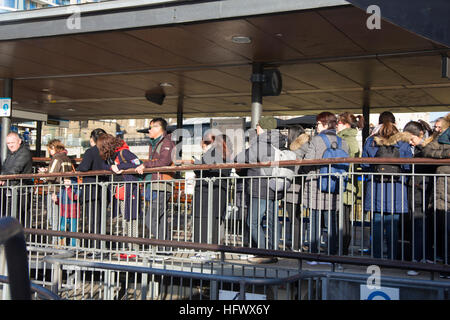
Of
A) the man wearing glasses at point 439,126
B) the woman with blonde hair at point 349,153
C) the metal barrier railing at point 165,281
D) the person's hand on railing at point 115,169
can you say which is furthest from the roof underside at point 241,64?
the metal barrier railing at point 165,281

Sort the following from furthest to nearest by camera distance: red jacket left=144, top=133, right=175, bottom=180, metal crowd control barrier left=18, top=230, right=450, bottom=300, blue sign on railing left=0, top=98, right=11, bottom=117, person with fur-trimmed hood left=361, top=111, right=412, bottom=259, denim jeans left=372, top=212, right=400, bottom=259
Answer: blue sign on railing left=0, top=98, right=11, bottom=117 → red jacket left=144, top=133, right=175, bottom=180 → denim jeans left=372, top=212, right=400, bottom=259 → person with fur-trimmed hood left=361, top=111, right=412, bottom=259 → metal crowd control barrier left=18, top=230, right=450, bottom=300

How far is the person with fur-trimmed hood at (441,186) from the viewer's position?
18.6ft

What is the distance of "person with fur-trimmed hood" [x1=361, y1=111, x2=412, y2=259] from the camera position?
5777 millimetres

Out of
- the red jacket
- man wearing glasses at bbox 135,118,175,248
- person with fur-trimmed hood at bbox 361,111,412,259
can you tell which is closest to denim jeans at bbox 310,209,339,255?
person with fur-trimmed hood at bbox 361,111,412,259

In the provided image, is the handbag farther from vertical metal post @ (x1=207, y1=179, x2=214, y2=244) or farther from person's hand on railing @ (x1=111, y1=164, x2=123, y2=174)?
vertical metal post @ (x1=207, y1=179, x2=214, y2=244)

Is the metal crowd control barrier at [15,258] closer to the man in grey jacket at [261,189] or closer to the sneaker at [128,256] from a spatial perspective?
the man in grey jacket at [261,189]

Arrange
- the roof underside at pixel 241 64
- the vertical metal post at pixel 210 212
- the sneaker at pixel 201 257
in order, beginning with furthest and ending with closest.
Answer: the roof underside at pixel 241 64 < the vertical metal post at pixel 210 212 < the sneaker at pixel 201 257

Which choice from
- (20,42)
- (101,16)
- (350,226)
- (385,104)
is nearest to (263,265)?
(350,226)

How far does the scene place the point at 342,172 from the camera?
241 inches

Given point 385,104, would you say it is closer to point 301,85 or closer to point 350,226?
point 301,85

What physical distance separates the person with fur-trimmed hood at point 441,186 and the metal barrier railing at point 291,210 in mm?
16

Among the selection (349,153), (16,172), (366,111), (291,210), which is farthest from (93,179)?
(366,111)
